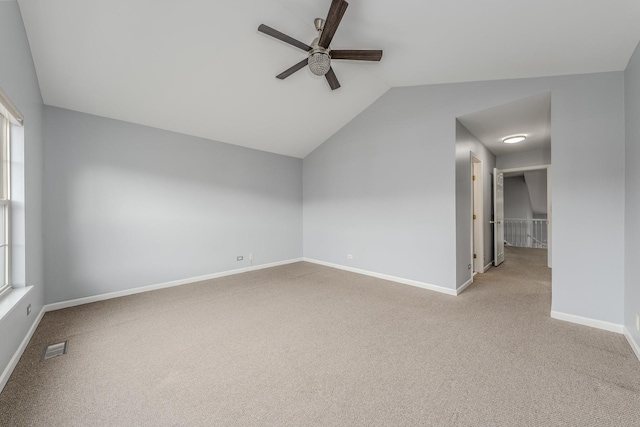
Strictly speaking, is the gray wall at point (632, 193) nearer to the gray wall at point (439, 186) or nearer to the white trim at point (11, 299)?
the gray wall at point (439, 186)

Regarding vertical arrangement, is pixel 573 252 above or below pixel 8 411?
above

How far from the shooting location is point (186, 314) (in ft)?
9.43

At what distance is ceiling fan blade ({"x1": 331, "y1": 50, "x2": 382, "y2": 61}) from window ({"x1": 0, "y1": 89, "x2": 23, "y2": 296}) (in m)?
2.84

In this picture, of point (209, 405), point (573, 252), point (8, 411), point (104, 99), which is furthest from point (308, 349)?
point (104, 99)

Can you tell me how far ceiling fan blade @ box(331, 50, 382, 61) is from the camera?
2.52 metres

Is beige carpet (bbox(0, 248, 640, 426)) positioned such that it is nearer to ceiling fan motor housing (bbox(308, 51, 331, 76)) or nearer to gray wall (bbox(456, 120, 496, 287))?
gray wall (bbox(456, 120, 496, 287))

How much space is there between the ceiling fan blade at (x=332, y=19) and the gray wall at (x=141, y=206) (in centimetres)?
283

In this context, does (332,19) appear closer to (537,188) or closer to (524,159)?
(524,159)

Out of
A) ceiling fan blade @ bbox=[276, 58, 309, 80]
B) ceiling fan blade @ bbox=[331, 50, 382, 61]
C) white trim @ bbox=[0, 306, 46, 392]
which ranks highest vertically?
ceiling fan blade @ bbox=[331, 50, 382, 61]

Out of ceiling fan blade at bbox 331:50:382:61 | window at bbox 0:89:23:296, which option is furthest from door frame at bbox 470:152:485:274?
window at bbox 0:89:23:296

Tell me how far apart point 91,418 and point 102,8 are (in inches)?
121

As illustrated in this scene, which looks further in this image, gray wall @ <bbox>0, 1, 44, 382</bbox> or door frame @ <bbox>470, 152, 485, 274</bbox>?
door frame @ <bbox>470, 152, 485, 274</bbox>

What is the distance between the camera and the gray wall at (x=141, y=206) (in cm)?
307

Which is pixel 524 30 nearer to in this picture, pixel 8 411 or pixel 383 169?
pixel 383 169
